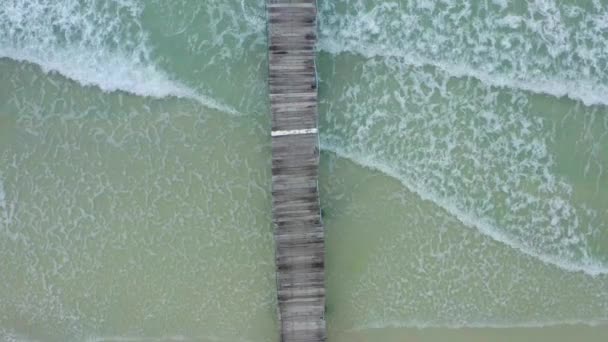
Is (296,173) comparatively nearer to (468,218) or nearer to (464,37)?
(468,218)

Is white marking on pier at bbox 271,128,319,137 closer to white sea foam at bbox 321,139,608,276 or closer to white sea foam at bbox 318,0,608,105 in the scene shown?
white sea foam at bbox 321,139,608,276

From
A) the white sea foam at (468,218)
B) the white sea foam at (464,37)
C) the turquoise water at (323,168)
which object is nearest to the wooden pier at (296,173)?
the turquoise water at (323,168)

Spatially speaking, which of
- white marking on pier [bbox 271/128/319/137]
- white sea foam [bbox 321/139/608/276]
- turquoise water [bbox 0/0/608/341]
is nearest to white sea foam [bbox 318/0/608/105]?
turquoise water [bbox 0/0/608/341]

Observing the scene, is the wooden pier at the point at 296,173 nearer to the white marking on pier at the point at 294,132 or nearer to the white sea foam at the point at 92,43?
the white marking on pier at the point at 294,132

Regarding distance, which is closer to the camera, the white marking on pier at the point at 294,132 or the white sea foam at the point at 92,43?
the white marking on pier at the point at 294,132

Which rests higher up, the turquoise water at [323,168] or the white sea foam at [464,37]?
the white sea foam at [464,37]

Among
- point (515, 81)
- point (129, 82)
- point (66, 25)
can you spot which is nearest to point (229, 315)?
point (129, 82)
